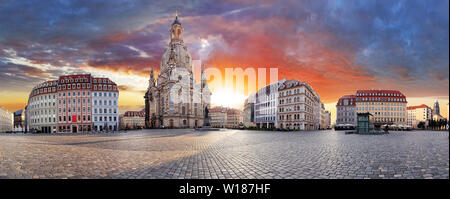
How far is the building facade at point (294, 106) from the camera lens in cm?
6562

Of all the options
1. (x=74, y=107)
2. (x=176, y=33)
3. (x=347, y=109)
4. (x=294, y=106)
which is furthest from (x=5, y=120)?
(x=347, y=109)

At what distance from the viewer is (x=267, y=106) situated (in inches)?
3351

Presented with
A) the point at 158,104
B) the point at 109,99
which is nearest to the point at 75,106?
the point at 109,99

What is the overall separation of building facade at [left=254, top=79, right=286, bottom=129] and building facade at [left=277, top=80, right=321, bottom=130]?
3.10 metres

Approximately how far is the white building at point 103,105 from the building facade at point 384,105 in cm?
9380

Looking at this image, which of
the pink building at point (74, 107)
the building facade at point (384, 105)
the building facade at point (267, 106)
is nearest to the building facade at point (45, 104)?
the pink building at point (74, 107)

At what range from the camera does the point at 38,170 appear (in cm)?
683

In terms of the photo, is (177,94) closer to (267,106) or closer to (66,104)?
(267,106)

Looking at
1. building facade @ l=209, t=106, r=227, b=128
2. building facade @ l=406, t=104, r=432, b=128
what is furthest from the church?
building facade @ l=406, t=104, r=432, b=128

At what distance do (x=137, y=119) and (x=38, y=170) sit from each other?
17440 centimetres

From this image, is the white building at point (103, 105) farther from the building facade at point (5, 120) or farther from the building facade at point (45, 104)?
the building facade at point (5, 120)

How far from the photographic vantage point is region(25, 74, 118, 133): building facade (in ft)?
204

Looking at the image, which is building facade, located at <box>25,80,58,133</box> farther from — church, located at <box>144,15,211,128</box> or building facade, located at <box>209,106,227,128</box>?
building facade, located at <box>209,106,227,128</box>
